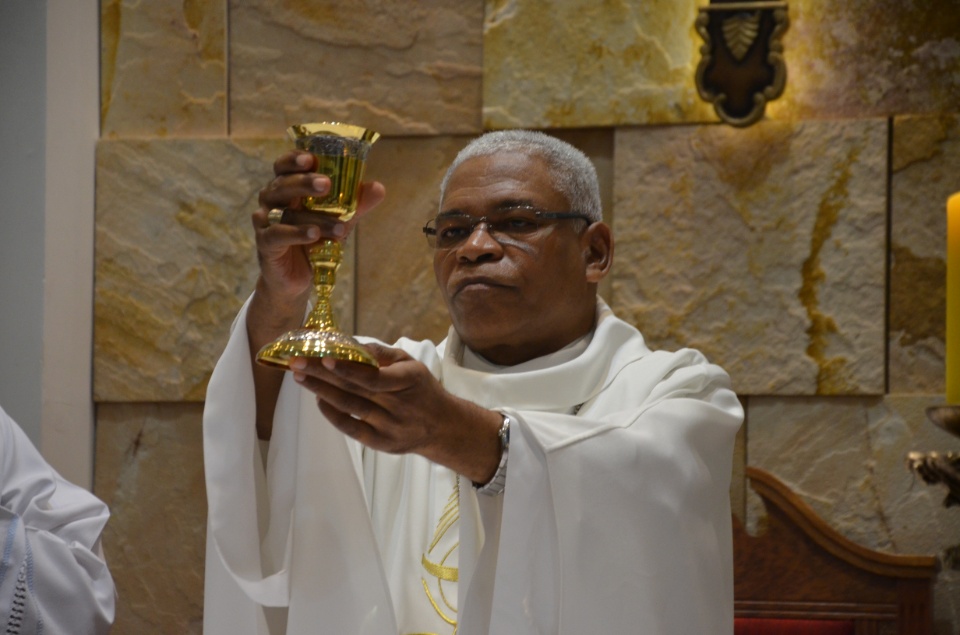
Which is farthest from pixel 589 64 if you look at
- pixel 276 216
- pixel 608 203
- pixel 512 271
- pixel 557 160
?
pixel 276 216

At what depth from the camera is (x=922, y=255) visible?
13.1 ft

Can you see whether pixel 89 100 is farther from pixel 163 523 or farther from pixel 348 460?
pixel 348 460

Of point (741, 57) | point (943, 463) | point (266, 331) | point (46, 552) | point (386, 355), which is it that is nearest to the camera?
point (386, 355)

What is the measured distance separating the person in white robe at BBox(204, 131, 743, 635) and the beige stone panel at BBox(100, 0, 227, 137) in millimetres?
1732

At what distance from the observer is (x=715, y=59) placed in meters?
4.09

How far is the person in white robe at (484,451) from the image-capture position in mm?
2232

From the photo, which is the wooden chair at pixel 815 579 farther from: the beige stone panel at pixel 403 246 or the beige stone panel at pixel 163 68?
the beige stone panel at pixel 163 68

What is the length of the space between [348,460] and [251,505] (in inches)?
9.5

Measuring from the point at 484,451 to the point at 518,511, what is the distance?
5.8 inches

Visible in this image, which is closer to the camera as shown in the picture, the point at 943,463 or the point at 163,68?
the point at 943,463

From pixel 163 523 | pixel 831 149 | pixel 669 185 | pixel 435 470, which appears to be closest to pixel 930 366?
pixel 831 149

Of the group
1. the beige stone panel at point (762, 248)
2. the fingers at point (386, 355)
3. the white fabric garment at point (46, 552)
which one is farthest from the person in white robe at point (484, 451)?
the beige stone panel at point (762, 248)

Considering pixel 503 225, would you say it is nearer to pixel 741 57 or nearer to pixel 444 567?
pixel 444 567

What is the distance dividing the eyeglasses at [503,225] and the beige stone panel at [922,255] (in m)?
1.70
